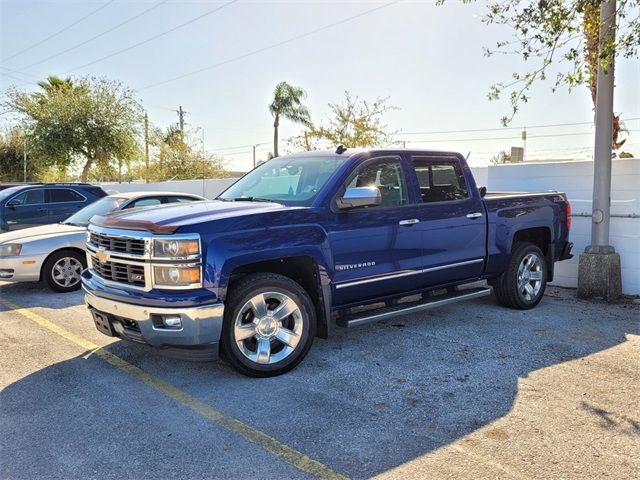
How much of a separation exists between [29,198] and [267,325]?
10.2 m

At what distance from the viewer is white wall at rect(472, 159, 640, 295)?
316 inches

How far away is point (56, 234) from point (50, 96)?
2660 cm

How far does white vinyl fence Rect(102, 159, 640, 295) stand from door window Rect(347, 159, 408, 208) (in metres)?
4.29

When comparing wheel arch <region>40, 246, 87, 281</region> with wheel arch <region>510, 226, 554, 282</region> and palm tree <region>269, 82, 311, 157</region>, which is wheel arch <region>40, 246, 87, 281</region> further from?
palm tree <region>269, 82, 311, 157</region>

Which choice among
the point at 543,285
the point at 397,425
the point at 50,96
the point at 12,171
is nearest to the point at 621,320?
the point at 543,285

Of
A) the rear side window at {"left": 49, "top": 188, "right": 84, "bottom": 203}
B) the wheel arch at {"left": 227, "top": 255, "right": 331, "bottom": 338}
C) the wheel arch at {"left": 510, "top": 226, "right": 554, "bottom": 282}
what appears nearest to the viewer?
the wheel arch at {"left": 227, "top": 255, "right": 331, "bottom": 338}

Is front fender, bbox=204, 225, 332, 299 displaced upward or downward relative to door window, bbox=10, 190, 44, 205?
downward

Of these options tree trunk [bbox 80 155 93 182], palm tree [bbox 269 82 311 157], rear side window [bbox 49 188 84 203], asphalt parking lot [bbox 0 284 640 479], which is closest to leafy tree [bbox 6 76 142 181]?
tree trunk [bbox 80 155 93 182]

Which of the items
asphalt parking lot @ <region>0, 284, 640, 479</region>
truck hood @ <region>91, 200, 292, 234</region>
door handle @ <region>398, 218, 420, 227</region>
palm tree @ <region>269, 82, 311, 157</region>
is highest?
palm tree @ <region>269, 82, 311, 157</region>

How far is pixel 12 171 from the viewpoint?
4150 centimetres

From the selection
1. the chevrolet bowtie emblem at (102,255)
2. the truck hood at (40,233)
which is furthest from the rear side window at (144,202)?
the chevrolet bowtie emblem at (102,255)

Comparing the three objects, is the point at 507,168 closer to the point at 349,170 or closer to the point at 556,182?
the point at 556,182

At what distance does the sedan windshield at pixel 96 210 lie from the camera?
354 inches

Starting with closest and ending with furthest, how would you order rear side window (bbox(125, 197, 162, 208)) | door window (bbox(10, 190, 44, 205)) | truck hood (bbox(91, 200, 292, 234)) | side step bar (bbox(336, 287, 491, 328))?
truck hood (bbox(91, 200, 292, 234)) → side step bar (bbox(336, 287, 491, 328)) → rear side window (bbox(125, 197, 162, 208)) → door window (bbox(10, 190, 44, 205))
